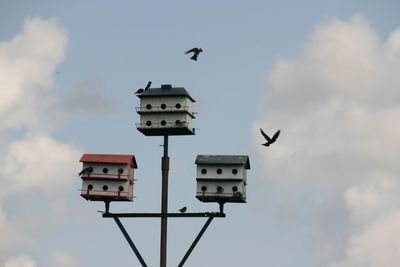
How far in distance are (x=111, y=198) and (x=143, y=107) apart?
2511mm

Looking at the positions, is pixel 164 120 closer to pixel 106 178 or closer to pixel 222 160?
pixel 222 160

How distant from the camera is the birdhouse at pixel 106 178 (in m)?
38.2

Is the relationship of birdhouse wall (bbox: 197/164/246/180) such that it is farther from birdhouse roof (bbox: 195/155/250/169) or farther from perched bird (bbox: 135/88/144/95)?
perched bird (bbox: 135/88/144/95)

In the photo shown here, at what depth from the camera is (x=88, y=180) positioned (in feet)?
126

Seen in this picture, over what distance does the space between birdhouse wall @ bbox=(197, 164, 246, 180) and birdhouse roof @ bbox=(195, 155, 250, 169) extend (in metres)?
0.10

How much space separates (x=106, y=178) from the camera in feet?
126

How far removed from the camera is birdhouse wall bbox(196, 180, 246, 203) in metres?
37.8

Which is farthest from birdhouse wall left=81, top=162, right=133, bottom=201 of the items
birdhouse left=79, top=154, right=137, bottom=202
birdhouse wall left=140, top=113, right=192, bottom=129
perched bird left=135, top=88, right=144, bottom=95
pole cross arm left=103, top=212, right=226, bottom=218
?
perched bird left=135, top=88, right=144, bottom=95

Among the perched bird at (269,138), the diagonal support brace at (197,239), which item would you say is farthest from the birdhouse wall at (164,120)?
the perched bird at (269,138)

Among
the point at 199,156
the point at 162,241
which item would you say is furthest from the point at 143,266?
the point at 199,156

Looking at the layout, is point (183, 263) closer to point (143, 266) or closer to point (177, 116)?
point (143, 266)

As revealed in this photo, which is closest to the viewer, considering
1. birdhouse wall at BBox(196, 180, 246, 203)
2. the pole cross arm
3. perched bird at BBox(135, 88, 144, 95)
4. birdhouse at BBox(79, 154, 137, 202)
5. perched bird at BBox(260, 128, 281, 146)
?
perched bird at BBox(260, 128, 281, 146)

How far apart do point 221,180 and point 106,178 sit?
301 centimetres

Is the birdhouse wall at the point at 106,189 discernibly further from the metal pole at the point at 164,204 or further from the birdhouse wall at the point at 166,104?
the birdhouse wall at the point at 166,104
